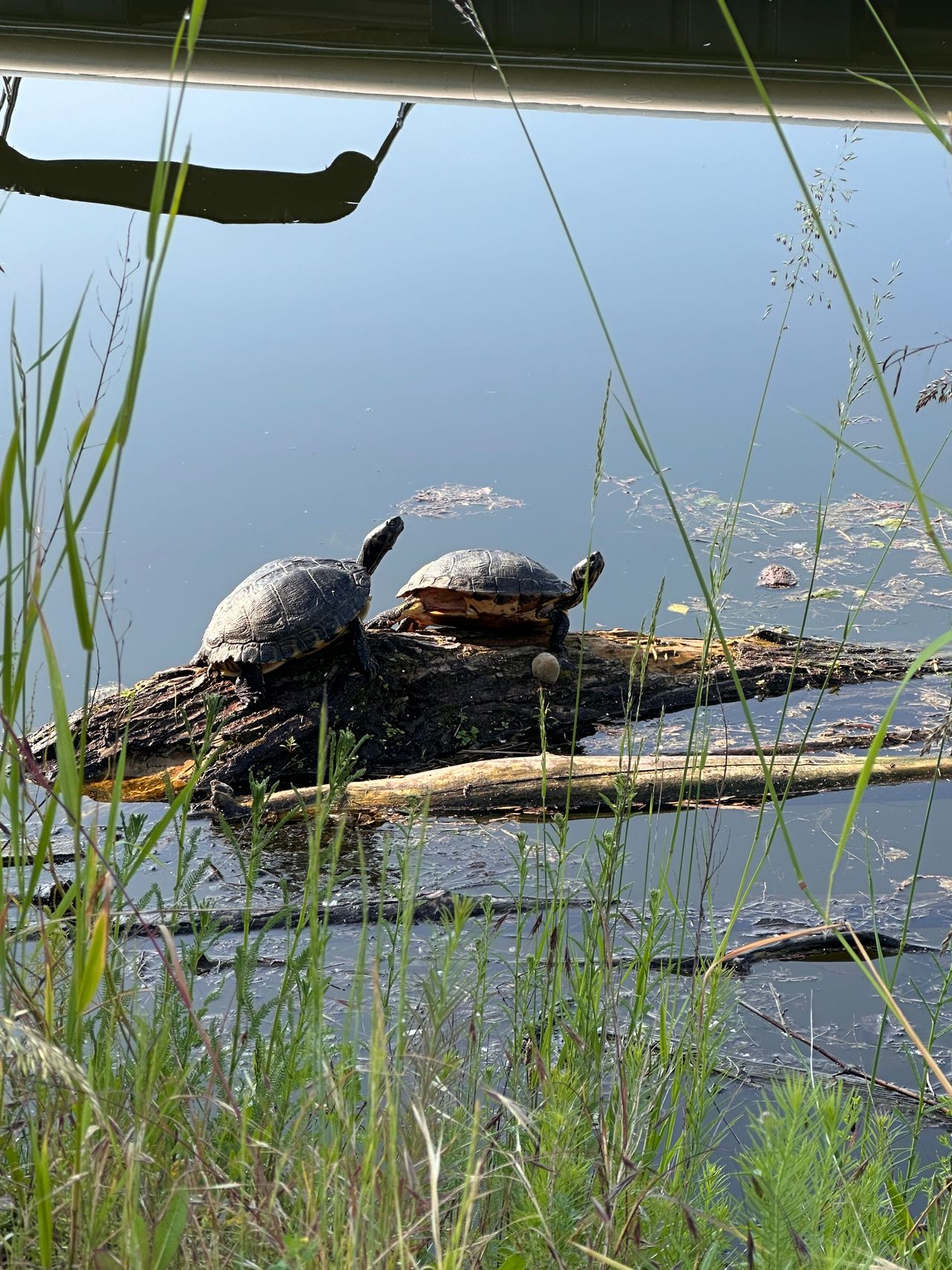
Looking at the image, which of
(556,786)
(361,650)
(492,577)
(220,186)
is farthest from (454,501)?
(220,186)

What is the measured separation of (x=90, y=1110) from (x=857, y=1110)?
0.98 m

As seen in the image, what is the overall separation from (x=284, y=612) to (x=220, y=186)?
185 inches

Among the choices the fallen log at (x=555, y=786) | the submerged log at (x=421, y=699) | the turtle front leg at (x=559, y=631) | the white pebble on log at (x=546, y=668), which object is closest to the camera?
the fallen log at (x=555, y=786)

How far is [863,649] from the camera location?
4.38m

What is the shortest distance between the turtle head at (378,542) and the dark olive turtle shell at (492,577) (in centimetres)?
26

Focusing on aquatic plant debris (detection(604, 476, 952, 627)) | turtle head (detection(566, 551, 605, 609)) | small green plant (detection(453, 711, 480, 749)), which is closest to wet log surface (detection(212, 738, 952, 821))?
small green plant (detection(453, 711, 480, 749))

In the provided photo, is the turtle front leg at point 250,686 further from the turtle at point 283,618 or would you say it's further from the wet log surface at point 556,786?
the wet log surface at point 556,786

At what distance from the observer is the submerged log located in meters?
3.97

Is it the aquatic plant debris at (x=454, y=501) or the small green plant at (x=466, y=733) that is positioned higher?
the aquatic plant debris at (x=454, y=501)

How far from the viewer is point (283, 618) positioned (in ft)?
13.3

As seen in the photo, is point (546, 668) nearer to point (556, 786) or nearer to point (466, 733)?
point (466, 733)

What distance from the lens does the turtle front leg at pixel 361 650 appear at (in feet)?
13.8

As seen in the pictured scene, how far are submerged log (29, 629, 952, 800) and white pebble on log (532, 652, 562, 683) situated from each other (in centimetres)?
4

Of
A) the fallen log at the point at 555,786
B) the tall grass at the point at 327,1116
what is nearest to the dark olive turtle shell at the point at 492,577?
the fallen log at the point at 555,786
